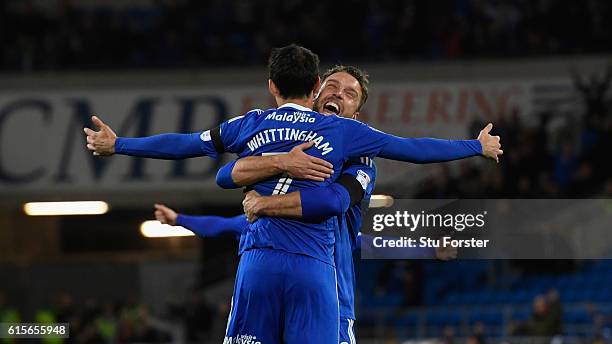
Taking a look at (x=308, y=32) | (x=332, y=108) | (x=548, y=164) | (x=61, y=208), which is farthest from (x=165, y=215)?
(x=61, y=208)

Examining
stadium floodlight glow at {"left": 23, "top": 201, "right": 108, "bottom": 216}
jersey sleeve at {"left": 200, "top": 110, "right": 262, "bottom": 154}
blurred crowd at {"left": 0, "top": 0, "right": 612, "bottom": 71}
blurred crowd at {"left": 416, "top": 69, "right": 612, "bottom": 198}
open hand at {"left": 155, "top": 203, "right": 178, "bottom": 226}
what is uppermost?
blurred crowd at {"left": 0, "top": 0, "right": 612, "bottom": 71}

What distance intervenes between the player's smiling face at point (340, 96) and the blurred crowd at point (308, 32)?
1351 cm

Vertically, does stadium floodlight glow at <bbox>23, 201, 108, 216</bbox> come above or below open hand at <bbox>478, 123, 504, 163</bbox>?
above

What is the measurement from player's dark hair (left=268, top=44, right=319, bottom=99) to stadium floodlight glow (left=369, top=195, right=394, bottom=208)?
6.78ft

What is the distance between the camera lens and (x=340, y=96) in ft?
23.0

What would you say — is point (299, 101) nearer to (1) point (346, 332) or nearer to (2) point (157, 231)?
(1) point (346, 332)

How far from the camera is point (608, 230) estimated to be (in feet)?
28.5

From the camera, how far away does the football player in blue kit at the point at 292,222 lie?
5.76 m

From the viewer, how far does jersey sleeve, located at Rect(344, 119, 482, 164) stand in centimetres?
603

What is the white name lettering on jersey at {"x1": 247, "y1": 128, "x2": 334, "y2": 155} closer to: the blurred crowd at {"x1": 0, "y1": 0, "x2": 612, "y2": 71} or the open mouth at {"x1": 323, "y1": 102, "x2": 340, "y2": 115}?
the open mouth at {"x1": 323, "y1": 102, "x2": 340, "y2": 115}

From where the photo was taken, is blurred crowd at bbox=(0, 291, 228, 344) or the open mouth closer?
the open mouth

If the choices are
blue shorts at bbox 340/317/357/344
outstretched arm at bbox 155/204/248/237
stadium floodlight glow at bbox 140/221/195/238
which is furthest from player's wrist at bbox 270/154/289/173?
stadium floodlight glow at bbox 140/221/195/238

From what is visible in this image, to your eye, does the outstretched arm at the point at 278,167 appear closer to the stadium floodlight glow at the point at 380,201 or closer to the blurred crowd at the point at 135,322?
the stadium floodlight glow at the point at 380,201

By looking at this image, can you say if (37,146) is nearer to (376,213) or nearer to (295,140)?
(376,213)
